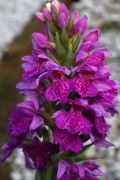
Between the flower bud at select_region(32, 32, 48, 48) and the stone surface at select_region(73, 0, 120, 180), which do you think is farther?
the stone surface at select_region(73, 0, 120, 180)

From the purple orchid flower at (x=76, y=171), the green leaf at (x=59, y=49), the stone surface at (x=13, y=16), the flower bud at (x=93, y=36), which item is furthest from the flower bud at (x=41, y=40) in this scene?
the stone surface at (x=13, y=16)

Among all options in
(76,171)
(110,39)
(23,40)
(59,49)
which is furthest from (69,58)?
(23,40)

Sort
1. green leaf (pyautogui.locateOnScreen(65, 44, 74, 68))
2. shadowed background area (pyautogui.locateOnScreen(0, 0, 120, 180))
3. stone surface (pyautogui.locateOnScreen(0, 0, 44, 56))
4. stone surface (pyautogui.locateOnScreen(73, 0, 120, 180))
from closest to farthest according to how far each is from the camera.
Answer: green leaf (pyautogui.locateOnScreen(65, 44, 74, 68)) → stone surface (pyautogui.locateOnScreen(73, 0, 120, 180)) → shadowed background area (pyautogui.locateOnScreen(0, 0, 120, 180)) → stone surface (pyautogui.locateOnScreen(0, 0, 44, 56))


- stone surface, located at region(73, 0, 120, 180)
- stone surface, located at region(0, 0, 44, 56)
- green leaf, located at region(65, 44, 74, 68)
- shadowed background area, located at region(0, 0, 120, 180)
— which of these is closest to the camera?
green leaf, located at region(65, 44, 74, 68)

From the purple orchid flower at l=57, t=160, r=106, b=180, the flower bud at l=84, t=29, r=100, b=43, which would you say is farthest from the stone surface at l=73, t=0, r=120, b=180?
the flower bud at l=84, t=29, r=100, b=43

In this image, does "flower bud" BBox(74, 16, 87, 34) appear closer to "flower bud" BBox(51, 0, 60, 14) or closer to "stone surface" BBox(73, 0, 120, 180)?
"flower bud" BBox(51, 0, 60, 14)

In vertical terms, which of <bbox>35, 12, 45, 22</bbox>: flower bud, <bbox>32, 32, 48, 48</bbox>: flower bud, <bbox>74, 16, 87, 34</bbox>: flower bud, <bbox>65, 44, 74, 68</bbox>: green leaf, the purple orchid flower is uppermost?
<bbox>35, 12, 45, 22</bbox>: flower bud

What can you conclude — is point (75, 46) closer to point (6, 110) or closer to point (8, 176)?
point (8, 176)

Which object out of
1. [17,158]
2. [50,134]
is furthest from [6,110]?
[50,134]
